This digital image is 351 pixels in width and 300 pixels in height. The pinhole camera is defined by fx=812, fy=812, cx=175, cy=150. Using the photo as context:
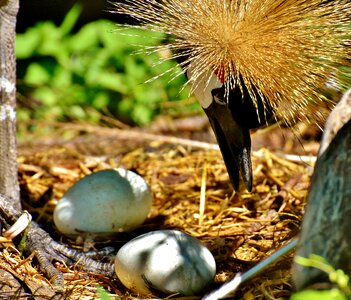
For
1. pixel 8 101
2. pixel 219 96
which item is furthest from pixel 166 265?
pixel 8 101

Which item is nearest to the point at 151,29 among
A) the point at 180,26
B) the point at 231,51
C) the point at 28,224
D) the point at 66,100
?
the point at 180,26

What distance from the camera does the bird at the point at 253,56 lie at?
1.93 meters

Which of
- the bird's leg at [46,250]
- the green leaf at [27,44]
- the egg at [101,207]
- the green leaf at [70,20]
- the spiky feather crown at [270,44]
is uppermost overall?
the spiky feather crown at [270,44]

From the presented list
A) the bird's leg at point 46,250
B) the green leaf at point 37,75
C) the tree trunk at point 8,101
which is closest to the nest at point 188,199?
the bird's leg at point 46,250

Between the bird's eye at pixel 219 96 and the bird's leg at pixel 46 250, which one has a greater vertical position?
the bird's eye at pixel 219 96

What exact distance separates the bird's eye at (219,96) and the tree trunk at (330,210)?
1.89 feet

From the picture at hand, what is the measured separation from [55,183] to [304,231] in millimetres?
1320

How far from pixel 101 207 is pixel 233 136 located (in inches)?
15.0

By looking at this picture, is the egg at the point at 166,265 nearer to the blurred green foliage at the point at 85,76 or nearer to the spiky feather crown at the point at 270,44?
the spiky feather crown at the point at 270,44

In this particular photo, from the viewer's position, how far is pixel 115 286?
1867 millimetres

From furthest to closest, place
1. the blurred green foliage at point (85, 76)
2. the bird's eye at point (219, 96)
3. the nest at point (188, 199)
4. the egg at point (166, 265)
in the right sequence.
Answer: the blurred green foliage at point (85, 76)
the bird's eye at point (219, 96)
the nest at point (188, 199)
the egg at point (166, 265)

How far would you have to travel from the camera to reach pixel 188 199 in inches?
96.0

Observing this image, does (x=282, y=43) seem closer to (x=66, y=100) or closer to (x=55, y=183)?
(x=55, y=183)

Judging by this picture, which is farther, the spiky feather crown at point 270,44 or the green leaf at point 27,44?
the green leaf at point 27,44
